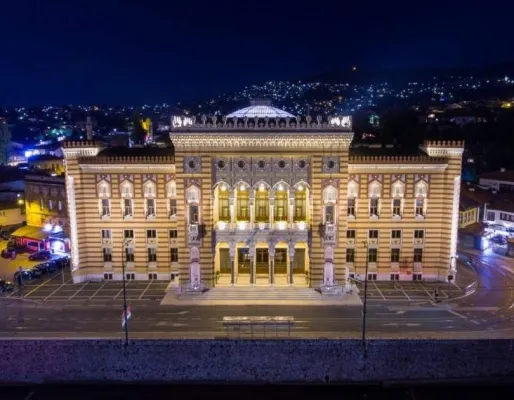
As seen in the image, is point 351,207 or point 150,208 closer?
point 351,207

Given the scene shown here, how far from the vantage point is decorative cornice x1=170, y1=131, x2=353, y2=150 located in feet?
173

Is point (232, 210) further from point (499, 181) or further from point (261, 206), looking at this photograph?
point (499, 181)

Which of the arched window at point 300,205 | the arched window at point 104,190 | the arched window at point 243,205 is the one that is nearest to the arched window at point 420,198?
the arched window at point 300,205

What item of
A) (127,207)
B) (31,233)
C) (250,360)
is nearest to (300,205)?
(127,207)

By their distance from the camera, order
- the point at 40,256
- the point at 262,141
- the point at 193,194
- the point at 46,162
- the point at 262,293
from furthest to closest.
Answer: the point at 46,162 → the point at 40,256 → the point at 193,194 → the point at 262,293 → the point at 262,141

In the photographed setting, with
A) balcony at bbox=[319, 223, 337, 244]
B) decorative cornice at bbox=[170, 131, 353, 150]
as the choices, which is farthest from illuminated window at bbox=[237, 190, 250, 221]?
balcony at bbox=[319, 223, 337, 244]

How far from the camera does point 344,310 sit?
50.0 metres

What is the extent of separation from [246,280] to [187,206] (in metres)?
9.77

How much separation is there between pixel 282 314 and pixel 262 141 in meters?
16.4

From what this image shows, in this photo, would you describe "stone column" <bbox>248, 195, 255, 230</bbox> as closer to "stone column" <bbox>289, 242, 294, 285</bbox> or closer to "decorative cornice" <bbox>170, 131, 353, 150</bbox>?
"stone column" <bbox>289, 242, 294, 285</bbox>

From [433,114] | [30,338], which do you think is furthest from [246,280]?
[433,114]

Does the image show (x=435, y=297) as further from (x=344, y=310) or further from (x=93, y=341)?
(x=93, y=341)

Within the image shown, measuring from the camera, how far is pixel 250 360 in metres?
41.9

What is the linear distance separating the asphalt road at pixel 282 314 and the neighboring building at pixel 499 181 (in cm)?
3761
